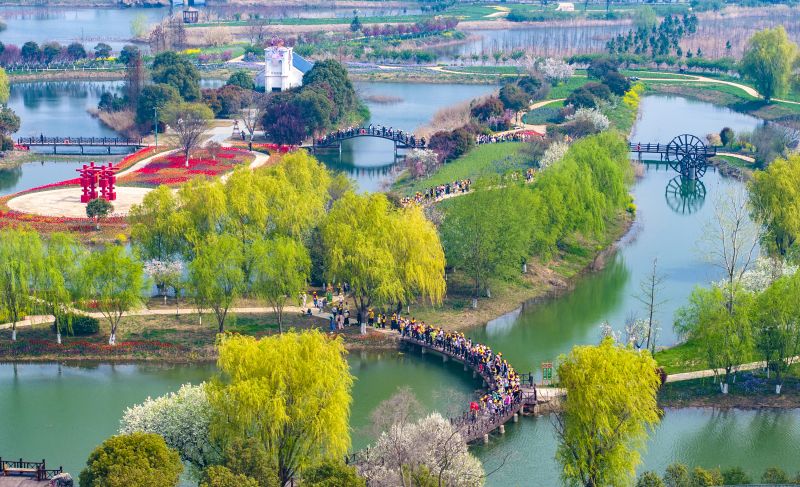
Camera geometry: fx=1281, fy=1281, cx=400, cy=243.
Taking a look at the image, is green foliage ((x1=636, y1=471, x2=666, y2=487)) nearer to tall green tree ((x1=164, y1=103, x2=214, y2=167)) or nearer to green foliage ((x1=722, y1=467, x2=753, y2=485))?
green foliage ((x1=722, y1=467, x2=753, y2=485))

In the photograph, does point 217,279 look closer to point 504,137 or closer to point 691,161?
point 691,161

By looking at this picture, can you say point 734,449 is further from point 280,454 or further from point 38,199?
point 38,199

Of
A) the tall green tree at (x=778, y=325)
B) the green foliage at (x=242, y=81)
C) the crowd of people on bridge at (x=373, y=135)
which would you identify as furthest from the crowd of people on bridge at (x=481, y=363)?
the green foliage at (x=242, y=81)

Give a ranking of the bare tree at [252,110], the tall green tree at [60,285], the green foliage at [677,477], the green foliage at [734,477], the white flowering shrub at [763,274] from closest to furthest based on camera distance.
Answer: the green foliage at [677,477]
the green foliage at [734,477]
the tall green tree at [60,285]
the white flowering shrub at [763,274]
the bare tree at [252,110]

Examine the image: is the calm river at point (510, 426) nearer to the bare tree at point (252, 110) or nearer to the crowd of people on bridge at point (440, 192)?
the crowd of people on bridge at point (440, 192)

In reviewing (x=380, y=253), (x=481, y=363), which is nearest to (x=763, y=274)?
(x=481, y=363)

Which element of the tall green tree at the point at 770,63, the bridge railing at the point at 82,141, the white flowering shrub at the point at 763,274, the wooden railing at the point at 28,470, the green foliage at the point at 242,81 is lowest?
the wooden railing at the point at 28,470
